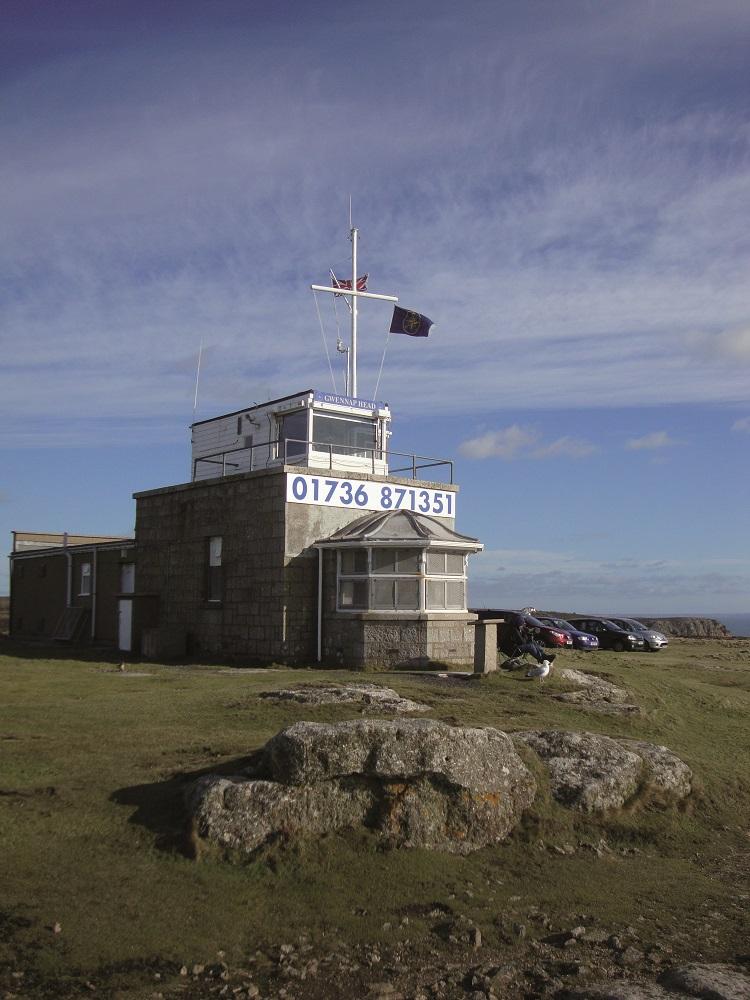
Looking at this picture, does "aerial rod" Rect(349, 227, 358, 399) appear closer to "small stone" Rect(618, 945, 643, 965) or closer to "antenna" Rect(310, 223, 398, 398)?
"antenna" Rect(310, 223, 398, 398)

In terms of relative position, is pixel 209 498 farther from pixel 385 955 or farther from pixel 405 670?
pixel 385 955

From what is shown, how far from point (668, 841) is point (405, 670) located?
11.0m

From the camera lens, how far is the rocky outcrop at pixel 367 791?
802 centimetres

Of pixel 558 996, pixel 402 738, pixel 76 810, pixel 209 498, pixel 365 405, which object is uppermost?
pixel 365 405

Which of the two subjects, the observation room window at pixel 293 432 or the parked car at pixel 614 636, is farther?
the parked car at pixel 614 636

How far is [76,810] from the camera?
833 centimetres

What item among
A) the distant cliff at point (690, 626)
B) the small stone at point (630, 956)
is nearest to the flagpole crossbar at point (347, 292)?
the small stone at point (630, 956)

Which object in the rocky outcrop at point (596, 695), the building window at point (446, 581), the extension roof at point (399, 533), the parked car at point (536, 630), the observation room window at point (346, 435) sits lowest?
the rocky outcrop at point (596, 695)

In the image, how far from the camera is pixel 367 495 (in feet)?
76.4

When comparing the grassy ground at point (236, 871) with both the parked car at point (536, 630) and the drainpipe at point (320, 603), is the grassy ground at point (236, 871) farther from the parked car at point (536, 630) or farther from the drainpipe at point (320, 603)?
the parked car at point (536, 630)

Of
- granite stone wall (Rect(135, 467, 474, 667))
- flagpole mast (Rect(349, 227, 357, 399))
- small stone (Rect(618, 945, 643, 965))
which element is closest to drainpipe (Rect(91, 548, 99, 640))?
granite stone wall (Rect(135, 467, 474, 667))

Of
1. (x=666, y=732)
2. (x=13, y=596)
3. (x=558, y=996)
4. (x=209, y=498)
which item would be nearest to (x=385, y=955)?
(x=558, y=996)

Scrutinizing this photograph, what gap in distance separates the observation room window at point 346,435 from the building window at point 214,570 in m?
3.61

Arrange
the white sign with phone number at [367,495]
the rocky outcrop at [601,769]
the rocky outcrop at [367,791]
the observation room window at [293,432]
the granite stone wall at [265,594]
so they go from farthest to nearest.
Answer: the observation room window at [293,432] < the white sign with phone number at [367,495] < the granite stone wall at [265,594] < the rocky outcrop at [601,769] < the rocky outcrop at [367,791]
